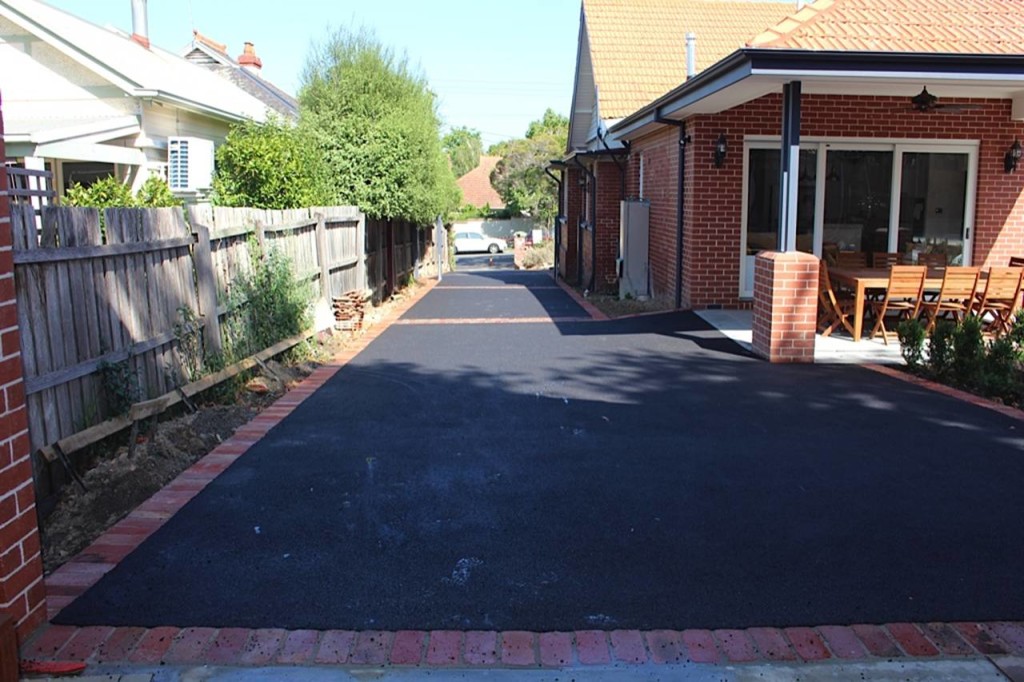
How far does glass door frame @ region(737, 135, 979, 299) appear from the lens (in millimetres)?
12078

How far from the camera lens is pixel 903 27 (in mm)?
8883

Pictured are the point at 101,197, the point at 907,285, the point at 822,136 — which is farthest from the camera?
the point at 822,136

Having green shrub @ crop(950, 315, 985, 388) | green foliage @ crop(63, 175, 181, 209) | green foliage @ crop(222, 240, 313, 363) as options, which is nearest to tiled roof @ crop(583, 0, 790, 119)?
green foliage @ crop(63, 175, 181, 209)

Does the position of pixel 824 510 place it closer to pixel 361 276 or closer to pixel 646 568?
pixel 646 568

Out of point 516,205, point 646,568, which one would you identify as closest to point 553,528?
point 646,568

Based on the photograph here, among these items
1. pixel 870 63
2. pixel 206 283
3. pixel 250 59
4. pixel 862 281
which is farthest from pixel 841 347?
pixel 250 59

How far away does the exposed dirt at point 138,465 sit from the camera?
14.9ft

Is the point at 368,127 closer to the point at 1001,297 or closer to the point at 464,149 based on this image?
the point at 1001,297

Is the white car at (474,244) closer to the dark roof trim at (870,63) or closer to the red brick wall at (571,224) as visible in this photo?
the red brick wall at (571,224)

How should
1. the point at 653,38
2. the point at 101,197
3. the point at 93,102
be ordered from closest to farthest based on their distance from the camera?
the point at 101,197, the point at 93,102, the point at 653,38

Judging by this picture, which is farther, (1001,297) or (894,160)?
(894,160)

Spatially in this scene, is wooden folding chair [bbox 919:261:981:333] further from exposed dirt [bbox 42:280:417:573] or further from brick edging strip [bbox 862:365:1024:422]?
exposed dirt [bbox 42:280:417:573]

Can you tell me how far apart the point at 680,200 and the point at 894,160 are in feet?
9.98

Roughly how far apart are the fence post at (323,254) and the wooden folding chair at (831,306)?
21.1 feet
